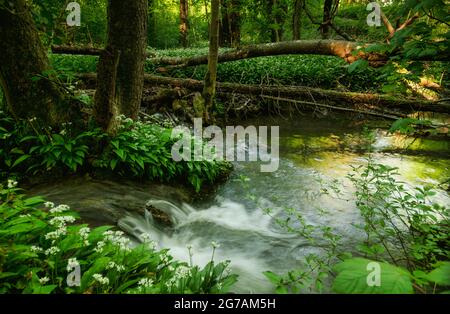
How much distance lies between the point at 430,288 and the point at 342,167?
4.30 meters

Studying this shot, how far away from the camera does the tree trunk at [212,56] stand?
8.29 metres

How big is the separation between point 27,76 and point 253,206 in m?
4.58

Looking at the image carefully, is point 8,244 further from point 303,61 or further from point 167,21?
point 167,21

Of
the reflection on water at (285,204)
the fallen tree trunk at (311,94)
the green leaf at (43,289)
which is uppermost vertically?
the fallen tree trunk at (311,94)

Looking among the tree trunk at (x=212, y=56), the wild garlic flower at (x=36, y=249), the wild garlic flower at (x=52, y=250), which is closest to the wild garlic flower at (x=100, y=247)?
the wild garlic flower at (x=52, y=250)

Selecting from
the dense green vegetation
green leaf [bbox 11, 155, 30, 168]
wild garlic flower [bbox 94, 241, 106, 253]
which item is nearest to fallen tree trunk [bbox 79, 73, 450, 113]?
the dense green vegetation

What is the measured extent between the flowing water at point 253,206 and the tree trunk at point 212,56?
10.0 feet

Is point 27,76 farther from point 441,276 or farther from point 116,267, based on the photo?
point 441,276

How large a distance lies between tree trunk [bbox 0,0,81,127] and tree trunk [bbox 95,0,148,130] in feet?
2.31

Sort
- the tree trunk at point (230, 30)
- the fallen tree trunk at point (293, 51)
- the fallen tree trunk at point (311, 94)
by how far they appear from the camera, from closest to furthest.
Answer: the fallen tree trunk at point (293, 51), the fallen tree trunk at point (311, 94), the tree trunk at point (230, 30)

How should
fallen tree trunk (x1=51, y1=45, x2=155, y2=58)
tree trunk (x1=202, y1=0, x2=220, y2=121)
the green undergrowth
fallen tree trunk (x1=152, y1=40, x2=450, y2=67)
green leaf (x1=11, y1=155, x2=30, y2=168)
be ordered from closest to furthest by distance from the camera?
1. the green undergrowth
2. green leaf (x1=11, y1=155, x2=30, y2=168)
3. fallen tree trunk (x1=152, y1=40, x2=450, y2=67)
4. tree trunk (x1=202, y1=0, x2=220, y2=121)
5. fallen tree trunk (x1=51, y1=45, x2=155, y2=58)

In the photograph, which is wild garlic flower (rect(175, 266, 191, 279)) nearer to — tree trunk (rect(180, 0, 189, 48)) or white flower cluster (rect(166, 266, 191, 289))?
white flower cluster (rect(166, 266, 191, 289))

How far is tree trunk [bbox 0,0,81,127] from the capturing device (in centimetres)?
491

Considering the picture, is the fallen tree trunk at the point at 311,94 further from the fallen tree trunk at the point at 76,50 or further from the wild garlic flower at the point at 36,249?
the wild garlic flower at the point at 36,249
